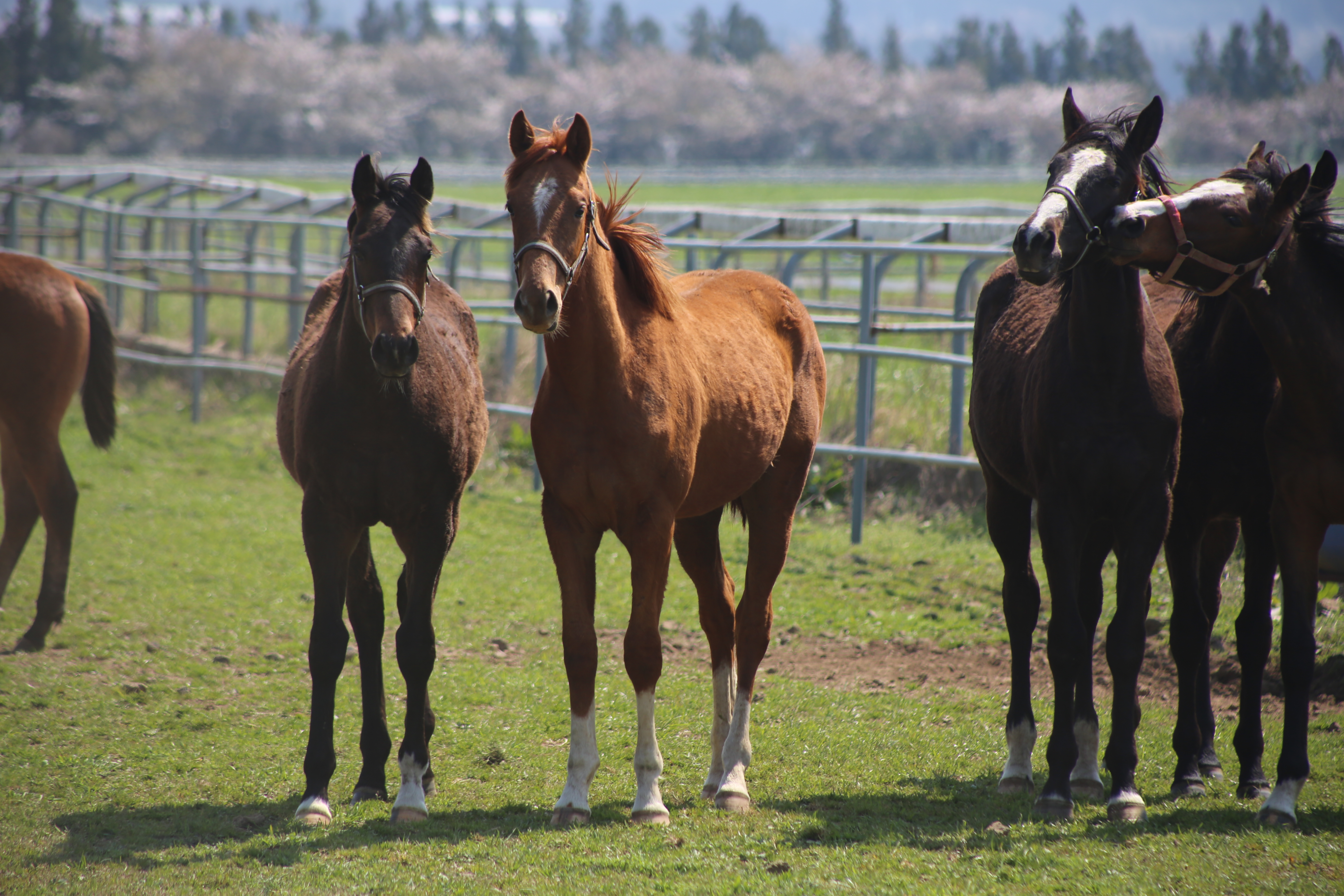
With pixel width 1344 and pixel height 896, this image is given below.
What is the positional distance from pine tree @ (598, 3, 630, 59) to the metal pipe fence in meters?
90.2

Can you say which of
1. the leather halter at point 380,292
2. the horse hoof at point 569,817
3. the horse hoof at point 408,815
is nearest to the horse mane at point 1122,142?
the leather halter at point 380,292

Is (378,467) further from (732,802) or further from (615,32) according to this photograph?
(615,32)

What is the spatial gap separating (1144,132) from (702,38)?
103012mm

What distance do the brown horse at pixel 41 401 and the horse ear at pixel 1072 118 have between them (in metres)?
5.32

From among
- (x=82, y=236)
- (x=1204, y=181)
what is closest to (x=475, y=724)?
(x=1204, y=181)

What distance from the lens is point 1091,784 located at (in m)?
3.92

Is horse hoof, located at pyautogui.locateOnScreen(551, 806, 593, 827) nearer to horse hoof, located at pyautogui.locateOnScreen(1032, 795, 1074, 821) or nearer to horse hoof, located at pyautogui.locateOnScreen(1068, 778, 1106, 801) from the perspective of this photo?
horse hoof, located at pyautogui.locateOnScreen(1032, 795, 1074, 821)

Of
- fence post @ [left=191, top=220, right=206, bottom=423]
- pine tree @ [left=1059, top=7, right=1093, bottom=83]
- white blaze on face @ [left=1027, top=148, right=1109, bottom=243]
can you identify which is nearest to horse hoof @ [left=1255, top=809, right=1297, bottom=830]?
white blaze on face @ [left=1027, top=148, right=1109, bottom=243]

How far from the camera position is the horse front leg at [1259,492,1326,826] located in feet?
11.8

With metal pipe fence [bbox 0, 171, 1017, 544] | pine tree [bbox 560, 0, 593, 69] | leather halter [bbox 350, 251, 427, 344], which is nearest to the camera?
leather halter [bbox 350, 251, 427, 344]

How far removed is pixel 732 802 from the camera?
3.93 metres

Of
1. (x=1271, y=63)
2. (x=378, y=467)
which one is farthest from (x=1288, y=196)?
(x=1271, y=63)

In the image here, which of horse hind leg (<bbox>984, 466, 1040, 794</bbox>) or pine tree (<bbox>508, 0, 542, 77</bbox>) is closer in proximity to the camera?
horse hind leg (<bbox>984, 466, 1040, 794</bbox>)

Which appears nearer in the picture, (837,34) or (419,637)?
(419,637)
